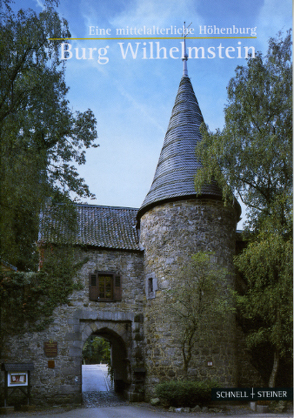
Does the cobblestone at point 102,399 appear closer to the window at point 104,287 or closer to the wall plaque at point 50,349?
the wall plaque at point 50,349

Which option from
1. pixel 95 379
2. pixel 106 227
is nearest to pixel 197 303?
pixel 106 227

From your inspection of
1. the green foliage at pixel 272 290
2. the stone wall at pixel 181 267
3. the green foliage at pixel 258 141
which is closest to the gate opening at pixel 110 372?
the stone wall at pixel 181 267

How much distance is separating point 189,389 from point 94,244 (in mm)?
4949

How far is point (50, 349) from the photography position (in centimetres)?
1236

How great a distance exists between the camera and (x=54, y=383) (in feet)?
40.0

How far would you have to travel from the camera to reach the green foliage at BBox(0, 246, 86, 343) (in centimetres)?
1232

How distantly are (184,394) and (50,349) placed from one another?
3971mm

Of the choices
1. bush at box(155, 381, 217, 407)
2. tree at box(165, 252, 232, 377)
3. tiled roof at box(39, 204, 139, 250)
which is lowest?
bush at box(155, 381, 217, 407)

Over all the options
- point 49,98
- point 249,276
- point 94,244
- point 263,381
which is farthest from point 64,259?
point 263,381

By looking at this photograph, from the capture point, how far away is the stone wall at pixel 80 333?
12141 mm

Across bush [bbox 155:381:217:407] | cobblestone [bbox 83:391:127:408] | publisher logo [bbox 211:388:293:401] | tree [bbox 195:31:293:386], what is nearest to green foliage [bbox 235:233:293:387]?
tree [bbox 195:31:293:386]

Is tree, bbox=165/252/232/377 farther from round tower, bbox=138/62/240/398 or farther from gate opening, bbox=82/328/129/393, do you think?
gate opening, bbox=82/328/129/393

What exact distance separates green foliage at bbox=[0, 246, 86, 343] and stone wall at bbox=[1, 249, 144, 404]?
228 mm

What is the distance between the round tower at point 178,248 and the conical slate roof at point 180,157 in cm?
3
